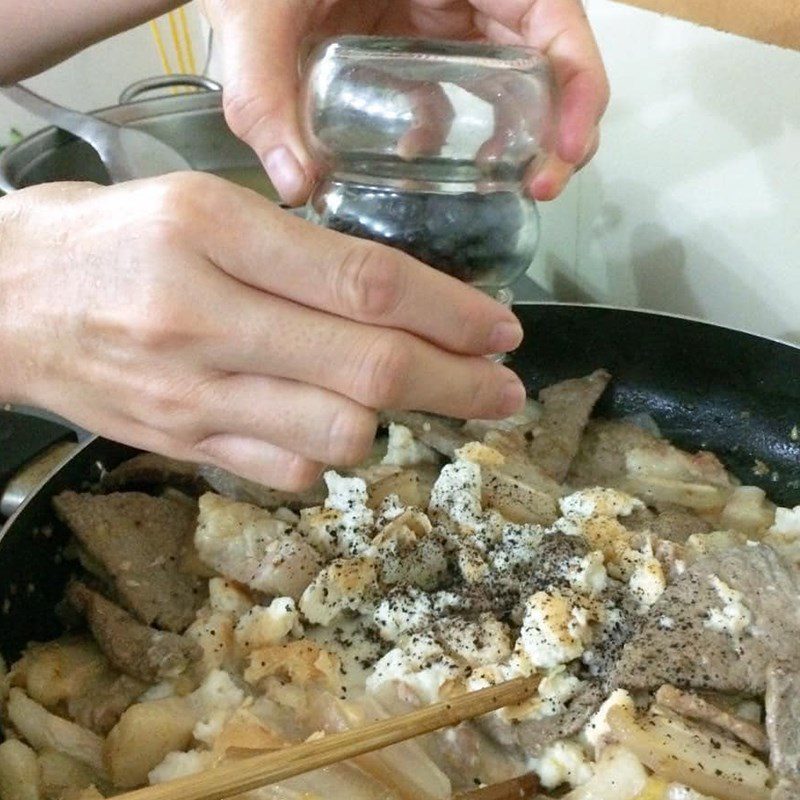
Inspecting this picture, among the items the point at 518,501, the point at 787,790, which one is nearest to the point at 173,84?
the point at 518,501

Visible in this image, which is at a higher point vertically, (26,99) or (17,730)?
(26,99)

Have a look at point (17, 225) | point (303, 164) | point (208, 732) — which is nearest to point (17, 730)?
point (208, 732)

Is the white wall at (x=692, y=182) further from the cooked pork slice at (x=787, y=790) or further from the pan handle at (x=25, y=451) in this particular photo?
the pan handle at (x=25, y=451)

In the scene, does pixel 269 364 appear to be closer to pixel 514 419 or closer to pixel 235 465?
pixel 235 465

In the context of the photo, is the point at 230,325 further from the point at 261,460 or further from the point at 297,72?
the point at 297,72

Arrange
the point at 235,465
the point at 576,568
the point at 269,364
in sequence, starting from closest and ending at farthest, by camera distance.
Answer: the point at 269,364 < the point at 235,465 < the point at 576,568

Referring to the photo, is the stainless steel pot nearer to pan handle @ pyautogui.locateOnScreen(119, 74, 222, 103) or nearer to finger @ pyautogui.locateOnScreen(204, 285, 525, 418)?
pan handle @ pyautogui.locateOnScreen(119, 74, 222, 103)

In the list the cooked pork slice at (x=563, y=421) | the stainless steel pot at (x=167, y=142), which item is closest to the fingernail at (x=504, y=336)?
the cooked pork slice at (x=563, y=421)
